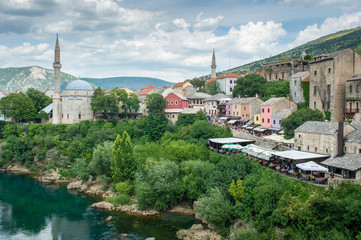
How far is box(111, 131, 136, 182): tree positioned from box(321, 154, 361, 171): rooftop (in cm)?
1987

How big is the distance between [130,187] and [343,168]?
20323 millimetres

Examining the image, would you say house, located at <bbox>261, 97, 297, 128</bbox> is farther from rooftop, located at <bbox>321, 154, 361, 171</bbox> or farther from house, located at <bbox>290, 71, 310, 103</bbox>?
rooftop, located at <bbox>321, 154, 361, 171</bbox>

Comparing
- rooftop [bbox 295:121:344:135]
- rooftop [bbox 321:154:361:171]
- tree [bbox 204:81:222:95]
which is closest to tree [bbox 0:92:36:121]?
tree [bbox 204:81:222:95]

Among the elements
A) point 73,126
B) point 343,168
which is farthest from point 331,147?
point 73,126

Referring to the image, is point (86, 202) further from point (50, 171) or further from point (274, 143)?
point (274, 143)

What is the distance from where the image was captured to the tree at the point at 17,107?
200 feet

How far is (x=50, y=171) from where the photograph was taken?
45.8m

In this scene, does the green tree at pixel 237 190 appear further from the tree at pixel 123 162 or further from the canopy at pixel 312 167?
the tree at pixel 123 162

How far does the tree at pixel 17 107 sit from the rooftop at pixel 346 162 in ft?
183

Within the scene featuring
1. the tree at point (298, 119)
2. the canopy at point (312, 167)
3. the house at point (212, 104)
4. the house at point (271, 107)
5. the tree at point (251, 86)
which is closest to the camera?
the canopy at point (312, 167)

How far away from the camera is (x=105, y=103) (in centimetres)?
5619

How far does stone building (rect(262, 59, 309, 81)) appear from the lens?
176 feet

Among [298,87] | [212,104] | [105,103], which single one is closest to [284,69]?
[298,87]

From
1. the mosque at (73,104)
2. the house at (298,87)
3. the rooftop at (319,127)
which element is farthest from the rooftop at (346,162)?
the mosque at (73,104)
